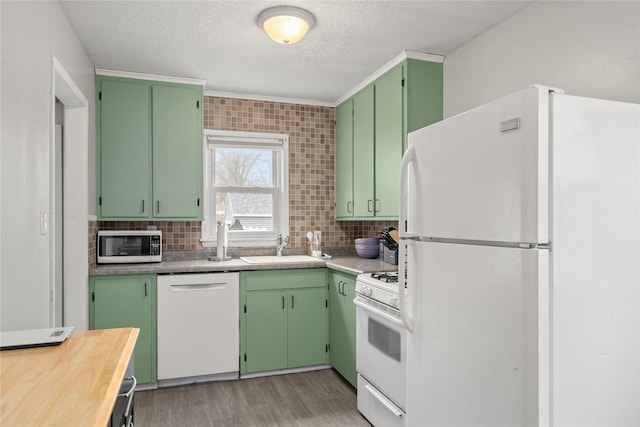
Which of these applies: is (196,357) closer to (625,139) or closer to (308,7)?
(308,7)

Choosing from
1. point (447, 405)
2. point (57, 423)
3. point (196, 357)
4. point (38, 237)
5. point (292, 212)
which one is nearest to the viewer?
point (57, 423)

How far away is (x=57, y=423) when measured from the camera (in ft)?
2.85

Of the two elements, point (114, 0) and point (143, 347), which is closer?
point (114, 0)

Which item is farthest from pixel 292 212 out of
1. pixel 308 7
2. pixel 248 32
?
pixel 308 7

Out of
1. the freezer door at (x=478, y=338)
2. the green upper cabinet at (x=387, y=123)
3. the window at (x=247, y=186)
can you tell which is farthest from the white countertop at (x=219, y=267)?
the freezer door at (x=478, y=338)

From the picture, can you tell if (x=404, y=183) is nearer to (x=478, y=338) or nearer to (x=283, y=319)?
(x=478, y=338)

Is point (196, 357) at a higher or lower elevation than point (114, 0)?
lower

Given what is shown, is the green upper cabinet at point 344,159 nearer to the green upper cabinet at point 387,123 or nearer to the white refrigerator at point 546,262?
the green upper cabinet at point 387,123

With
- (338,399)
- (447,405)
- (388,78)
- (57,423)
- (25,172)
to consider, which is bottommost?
(338,399)

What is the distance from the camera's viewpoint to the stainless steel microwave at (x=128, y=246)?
3.28 metres

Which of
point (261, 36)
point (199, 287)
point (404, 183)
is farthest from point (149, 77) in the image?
point (404, 183)

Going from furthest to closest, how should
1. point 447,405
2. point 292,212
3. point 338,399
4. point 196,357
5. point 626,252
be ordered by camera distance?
point 292,212, point 196,357, point 338,399, point 447,405, point 626,252

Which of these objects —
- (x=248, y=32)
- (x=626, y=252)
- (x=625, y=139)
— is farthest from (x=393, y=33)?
(x=626, y=252)

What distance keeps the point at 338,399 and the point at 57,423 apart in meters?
2.39
